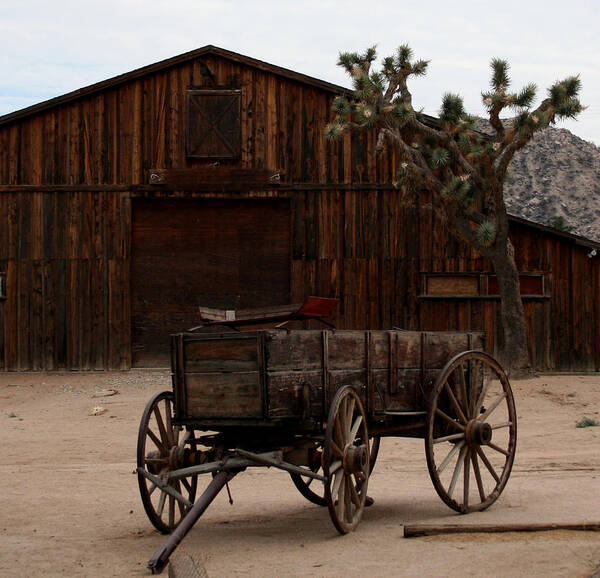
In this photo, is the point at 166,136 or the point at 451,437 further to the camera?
the point at 166,136

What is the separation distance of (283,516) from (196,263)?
11174 mm

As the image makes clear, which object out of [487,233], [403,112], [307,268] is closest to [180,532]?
[487,233]

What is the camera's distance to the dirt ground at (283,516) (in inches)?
238

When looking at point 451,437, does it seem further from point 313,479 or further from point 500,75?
point 500,75

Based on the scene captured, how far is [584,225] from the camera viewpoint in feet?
152

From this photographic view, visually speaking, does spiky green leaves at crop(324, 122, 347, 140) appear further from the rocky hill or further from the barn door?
the rocky hill

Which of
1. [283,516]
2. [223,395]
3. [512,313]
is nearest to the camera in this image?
[223,395]

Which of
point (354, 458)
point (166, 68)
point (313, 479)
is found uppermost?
point (166, 68)

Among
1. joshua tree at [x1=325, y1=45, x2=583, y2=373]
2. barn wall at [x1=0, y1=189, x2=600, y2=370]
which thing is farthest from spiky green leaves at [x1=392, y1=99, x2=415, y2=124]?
barn wall at [x1=0, y1=189, x2=600, y2=370]

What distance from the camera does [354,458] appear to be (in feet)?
22.3

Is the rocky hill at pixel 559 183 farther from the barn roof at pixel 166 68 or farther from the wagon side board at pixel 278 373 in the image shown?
the wagon side board at pixel 278 373

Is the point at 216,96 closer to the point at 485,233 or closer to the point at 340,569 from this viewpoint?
the point at 485,233

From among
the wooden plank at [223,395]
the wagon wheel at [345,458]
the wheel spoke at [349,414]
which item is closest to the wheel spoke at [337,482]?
the wagon wheel at [345,458]

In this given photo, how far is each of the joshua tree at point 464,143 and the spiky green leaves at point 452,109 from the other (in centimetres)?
2
